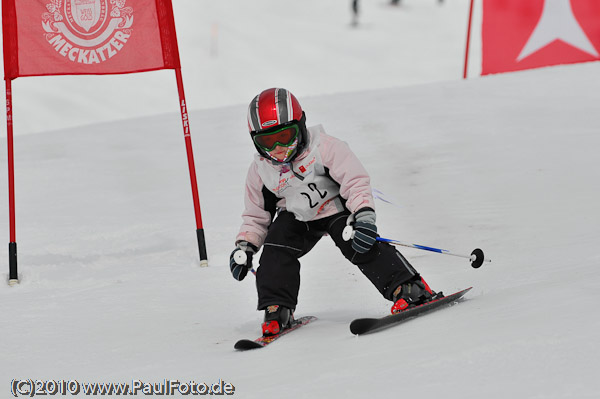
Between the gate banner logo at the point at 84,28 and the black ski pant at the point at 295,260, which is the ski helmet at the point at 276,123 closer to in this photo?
the black ski pant at the point at 295,260

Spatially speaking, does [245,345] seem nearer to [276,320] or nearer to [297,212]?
[276,320]

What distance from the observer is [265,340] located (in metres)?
3.79

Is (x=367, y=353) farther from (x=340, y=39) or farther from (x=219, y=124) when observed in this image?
(x=340, y=39)

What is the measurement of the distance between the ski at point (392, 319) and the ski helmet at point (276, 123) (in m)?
1.00

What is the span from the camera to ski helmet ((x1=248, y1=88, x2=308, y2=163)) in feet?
13.1

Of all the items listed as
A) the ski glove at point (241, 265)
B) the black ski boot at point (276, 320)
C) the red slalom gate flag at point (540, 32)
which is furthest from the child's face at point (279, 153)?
the red slalom gate flag at point (540, 32)

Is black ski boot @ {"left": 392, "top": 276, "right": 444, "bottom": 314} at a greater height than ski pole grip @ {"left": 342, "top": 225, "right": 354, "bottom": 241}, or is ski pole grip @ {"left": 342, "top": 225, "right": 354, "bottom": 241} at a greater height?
ski pole grip @ {"left": 342, "top": 225, "right": 354, "bottom": 241}

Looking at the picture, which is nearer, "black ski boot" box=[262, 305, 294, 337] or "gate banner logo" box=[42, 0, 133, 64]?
"black ski boot" box=[262, 305, 294, 337]

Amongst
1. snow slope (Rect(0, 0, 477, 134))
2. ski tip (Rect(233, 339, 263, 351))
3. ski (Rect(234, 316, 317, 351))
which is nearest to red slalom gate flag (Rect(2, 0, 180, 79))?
ski (Rect(234, 316, 317, 351))

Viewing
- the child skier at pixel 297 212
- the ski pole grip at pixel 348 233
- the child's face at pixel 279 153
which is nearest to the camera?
the ski pole grip at pixel 348 233

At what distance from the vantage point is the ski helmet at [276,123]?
4008 millimetres

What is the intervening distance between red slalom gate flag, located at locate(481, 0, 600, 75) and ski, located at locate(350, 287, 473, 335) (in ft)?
26.9

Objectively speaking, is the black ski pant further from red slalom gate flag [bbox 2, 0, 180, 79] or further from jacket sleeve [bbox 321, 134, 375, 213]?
red slalom gate flag [bbox 2, 0, 180, 79]

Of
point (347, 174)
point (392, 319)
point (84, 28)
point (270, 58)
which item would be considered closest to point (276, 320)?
point (392, 319)
